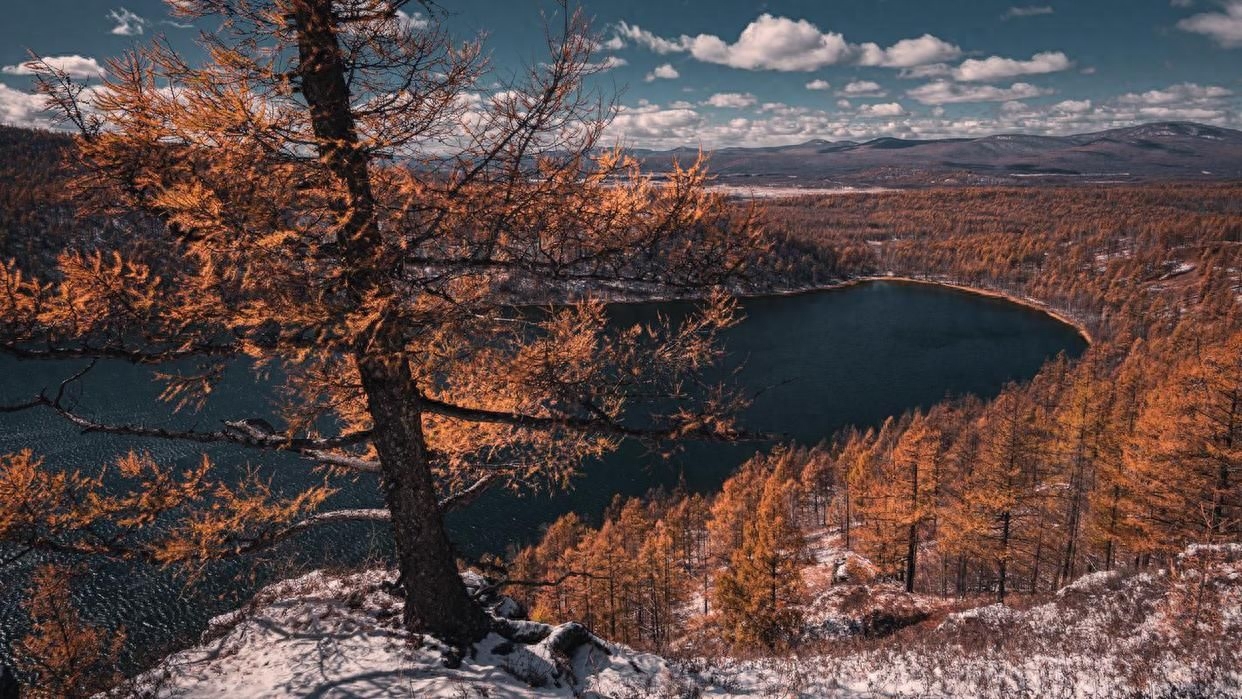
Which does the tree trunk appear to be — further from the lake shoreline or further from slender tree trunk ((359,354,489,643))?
the lake shoreline

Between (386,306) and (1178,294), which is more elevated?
(386,306)

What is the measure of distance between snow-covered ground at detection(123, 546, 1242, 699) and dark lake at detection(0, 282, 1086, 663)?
2.63 ft

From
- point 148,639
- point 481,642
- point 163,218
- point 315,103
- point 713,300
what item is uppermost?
point 315,103

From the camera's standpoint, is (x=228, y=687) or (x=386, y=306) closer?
(x=386, y=306)

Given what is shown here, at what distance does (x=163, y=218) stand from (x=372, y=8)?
239cm

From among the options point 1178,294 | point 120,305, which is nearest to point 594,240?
point 120,305

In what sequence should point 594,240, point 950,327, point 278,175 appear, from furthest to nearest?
point 950,327 < point 594,240 < point 278,175

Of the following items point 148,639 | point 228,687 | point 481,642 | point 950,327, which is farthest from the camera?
point 950,327

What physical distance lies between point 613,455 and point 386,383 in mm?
60713

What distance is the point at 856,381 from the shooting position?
88.7 m

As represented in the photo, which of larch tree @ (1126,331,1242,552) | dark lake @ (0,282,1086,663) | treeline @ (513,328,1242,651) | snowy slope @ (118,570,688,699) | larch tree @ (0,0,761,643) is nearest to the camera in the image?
Answer: larch tree @ (0,0,761,643)

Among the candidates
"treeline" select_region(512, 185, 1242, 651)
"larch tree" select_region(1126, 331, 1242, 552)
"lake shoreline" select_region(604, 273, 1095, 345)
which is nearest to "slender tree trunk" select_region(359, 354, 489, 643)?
"treeline" select_region(512, 185, 1242, 651)

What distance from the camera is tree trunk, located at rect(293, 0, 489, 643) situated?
4.68 m

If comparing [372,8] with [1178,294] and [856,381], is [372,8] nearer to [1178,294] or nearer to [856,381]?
[856,381]
